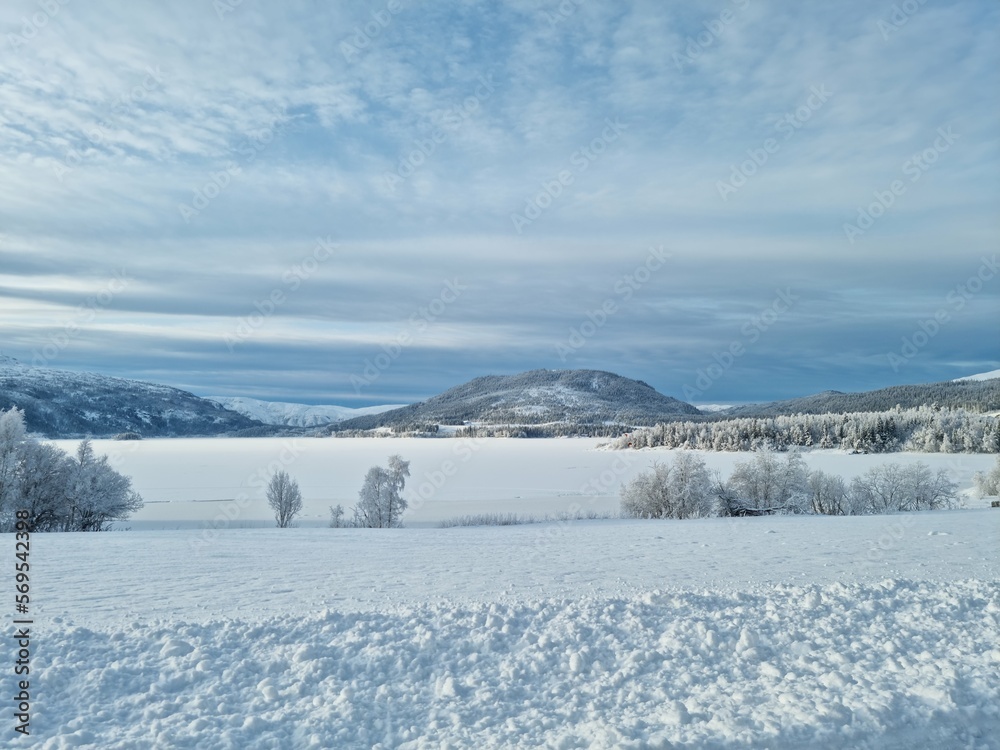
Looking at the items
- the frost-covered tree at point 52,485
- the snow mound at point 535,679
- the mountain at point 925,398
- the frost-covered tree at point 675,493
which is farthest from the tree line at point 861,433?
the snow mound at point 535,679

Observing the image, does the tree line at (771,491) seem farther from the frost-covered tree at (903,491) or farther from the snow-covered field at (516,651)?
the snow-covered field at (516,651)

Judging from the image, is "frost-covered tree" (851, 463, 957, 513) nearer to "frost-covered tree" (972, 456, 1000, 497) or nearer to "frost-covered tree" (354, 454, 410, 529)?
"frost-covered tree" (972, 456, 1000, 497)

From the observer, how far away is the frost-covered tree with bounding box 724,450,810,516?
41688 mm

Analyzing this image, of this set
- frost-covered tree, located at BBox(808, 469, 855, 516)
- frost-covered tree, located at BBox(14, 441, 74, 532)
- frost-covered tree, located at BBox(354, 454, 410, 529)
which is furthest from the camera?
frost-covered tree, located at BBox(808, 469, 855, 516)

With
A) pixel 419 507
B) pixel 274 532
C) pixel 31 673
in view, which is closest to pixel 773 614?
pixel 31 673

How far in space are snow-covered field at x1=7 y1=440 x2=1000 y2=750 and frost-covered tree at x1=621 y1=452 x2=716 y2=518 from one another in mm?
25151

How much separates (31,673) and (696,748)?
781 cm

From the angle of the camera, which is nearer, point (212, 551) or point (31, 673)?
point (31, 673)

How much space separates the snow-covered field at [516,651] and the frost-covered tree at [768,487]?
26586mm

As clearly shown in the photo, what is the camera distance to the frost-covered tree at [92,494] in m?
31.7

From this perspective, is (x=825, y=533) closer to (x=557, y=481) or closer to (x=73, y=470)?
(x=73, y=470)

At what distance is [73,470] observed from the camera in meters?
31.9

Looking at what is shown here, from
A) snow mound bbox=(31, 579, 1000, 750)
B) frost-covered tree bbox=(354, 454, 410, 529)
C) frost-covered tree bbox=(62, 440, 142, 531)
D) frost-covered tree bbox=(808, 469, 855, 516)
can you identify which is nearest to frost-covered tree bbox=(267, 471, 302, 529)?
frost-covered tree bbox=(354, 454, 410, 529)

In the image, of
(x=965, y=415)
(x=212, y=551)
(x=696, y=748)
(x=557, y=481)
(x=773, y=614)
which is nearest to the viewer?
(x=696, y=748)
